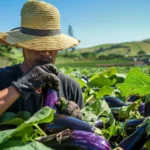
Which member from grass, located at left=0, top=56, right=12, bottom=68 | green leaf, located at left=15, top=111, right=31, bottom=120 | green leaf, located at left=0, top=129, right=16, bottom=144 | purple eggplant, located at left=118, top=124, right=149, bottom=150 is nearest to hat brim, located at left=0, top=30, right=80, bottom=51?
green leaf, located at left=15, top=111, right=31, bottom=120

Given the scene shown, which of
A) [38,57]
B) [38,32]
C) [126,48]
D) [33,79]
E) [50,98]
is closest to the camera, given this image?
[33,79]

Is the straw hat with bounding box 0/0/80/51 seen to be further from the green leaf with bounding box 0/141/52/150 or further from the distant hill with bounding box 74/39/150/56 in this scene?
the distant hill with bounding box 74/39/150/56

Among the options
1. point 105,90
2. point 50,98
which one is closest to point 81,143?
point 50,98

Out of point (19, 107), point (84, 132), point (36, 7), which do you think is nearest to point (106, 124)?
point (84, 132)

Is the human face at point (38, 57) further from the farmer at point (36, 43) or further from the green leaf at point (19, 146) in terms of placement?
the green leaf at point (19, 146)

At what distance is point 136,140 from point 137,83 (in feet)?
1.09

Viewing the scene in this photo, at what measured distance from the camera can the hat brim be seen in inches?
92.0

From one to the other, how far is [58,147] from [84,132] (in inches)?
5.6

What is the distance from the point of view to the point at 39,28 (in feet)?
8.19

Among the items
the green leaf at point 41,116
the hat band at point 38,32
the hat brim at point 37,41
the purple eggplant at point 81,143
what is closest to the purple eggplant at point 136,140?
the purple eggplant at point 81,143

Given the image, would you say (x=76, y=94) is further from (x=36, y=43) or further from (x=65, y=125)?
(x=65, y=125)

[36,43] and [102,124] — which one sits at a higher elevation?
[36,43]

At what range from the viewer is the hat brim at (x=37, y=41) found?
234 centimetres

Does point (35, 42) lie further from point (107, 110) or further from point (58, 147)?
point (58, 147)
